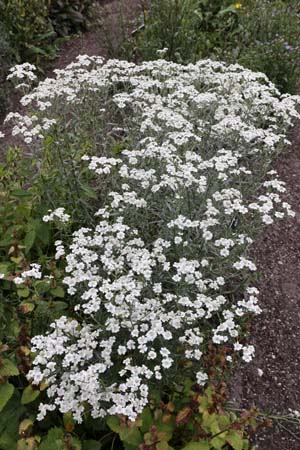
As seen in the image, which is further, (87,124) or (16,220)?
(87,124)

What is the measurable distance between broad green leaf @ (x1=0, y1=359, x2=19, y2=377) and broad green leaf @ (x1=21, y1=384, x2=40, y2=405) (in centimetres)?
12

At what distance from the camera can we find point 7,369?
7.84 feet

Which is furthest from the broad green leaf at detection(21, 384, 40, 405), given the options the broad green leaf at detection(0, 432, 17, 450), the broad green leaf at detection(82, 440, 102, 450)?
the broad green leaf at detection(82, 440, 102, 450)

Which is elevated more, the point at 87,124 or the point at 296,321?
the point at 87,124

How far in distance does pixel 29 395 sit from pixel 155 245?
3.22 feet

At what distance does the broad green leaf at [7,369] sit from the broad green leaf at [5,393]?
0.17ft

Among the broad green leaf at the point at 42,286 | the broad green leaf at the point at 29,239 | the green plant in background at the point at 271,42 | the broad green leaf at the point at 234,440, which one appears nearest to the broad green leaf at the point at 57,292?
the broad green leaf at the point at 42,286

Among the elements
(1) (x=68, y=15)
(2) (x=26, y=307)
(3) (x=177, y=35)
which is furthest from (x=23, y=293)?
(1) (x=68, y=15)

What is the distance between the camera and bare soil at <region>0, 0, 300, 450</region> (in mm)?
3055

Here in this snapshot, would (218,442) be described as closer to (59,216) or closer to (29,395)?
(29,395)

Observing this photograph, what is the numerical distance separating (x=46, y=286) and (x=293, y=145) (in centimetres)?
344

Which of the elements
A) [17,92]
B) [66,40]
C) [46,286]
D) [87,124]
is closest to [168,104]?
→ [87,124]

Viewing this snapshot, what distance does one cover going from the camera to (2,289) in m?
2.97

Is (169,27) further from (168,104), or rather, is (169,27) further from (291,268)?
(291,268)
